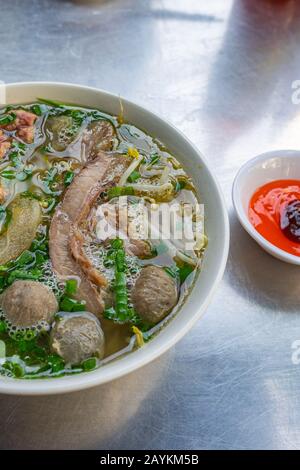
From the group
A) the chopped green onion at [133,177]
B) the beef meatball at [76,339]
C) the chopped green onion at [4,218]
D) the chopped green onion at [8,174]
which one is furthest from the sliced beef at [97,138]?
the beef meatball at [76,339]

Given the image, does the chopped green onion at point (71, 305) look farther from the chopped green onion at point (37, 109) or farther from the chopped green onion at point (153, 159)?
the chopped green onion at point (37, 109)

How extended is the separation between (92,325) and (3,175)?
732 millimetres

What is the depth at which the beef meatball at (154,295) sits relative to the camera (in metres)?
1.45

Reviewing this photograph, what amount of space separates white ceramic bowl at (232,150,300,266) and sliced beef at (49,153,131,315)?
475mm

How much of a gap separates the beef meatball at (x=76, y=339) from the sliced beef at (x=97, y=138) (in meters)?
0.74

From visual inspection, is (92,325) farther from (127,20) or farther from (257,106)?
(127,20)

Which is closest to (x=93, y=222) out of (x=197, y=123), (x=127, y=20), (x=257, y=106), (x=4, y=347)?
(x=4, y=347)

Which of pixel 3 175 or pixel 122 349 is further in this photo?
pixel 3 175

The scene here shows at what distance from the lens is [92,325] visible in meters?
1.40

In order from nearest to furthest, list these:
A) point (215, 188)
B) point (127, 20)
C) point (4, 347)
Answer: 1. point (4, 347)
2. point (215, 188)
3. point (127, 20)

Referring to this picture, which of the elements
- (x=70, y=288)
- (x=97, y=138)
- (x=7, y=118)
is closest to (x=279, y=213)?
(x=97, y=138)

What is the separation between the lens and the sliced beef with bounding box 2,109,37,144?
1.90m

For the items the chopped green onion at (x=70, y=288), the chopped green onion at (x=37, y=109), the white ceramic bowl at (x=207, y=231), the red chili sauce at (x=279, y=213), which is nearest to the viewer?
the white ceramic bowl at (x=207, y=231)
